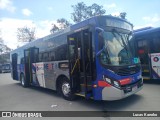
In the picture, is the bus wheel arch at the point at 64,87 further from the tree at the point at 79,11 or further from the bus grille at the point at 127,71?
the tree at the point at 79,11

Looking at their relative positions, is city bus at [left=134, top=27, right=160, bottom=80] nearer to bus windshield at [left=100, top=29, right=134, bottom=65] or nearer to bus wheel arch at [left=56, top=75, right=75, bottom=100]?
bus windshield at [left=100, top=29, right=134, bottom=65]

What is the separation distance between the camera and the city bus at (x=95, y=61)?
18.9ft

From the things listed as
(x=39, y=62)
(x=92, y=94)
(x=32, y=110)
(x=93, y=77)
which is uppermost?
(x=39, y=62)

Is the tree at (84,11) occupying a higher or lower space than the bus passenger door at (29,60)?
higher

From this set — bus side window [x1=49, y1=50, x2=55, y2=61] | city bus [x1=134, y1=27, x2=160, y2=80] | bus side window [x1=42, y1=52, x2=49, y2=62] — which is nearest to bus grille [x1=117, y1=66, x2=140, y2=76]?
city bus [x1=134, y1=27, x2=160, y2=80]

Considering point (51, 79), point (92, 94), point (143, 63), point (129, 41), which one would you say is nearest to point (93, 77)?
point (92, 94)

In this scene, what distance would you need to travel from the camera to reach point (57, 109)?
6.56m

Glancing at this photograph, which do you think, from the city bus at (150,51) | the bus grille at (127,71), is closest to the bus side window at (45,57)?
the bus grille at (127,71)

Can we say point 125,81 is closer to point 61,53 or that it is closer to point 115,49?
point 115,49

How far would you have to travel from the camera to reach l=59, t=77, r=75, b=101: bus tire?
7481mm

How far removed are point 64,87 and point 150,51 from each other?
5827 mm

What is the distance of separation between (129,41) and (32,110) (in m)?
4.84

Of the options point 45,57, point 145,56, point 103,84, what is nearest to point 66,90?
point 103,84

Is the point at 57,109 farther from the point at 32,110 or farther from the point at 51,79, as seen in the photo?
the point at 51,79
